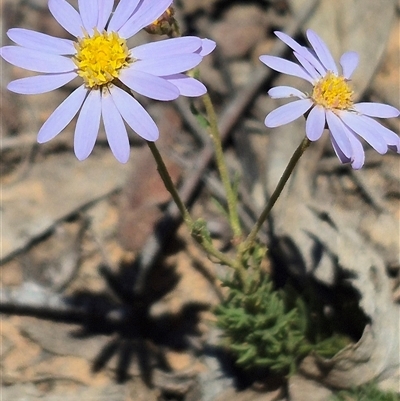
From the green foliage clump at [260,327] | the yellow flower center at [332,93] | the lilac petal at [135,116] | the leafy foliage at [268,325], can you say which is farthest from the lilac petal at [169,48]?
the green foliage clump at [260,327]

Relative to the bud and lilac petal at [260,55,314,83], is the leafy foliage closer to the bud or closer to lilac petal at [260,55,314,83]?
lilac petal at [260,55,314,83]

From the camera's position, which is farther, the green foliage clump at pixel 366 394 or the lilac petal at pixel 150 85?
the green foliage clump at pixel 366 394

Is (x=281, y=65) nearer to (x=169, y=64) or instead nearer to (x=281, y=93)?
(x=281, y=93)

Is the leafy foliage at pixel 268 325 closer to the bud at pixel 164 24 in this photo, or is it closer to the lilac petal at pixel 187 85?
the lilac petal at pixel 187 85

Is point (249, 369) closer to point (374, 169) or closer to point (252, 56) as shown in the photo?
point (374, 169)

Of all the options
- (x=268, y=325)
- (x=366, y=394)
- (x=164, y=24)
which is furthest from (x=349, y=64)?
(x=366, y=394)

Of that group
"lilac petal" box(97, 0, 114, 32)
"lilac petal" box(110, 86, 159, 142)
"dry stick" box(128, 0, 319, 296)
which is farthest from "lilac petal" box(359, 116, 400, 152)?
"dry stick" box(128, 0, 319, 296)
